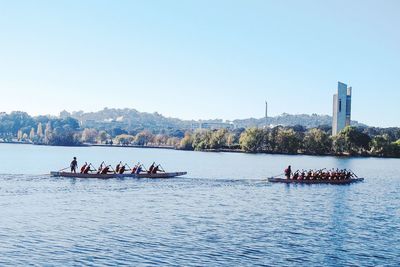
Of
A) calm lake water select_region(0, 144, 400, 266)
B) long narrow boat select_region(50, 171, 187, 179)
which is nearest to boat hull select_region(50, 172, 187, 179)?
long narrow boat select_region(50, 171, 187, 179)

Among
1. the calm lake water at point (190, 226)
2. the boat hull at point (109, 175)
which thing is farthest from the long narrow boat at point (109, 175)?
the calm lake water at point (190, 226)

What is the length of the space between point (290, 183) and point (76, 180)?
2646cm

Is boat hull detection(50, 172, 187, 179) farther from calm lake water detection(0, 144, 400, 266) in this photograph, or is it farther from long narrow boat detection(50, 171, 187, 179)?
calm lake water detection(0, 144, 400, 266)

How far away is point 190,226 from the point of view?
3819 centimetres

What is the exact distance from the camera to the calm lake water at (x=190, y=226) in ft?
98.1

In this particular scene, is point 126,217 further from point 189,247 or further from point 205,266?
point 205,266

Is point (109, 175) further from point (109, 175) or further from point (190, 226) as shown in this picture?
point (190, 226)

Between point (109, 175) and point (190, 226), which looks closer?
point (190, 226)

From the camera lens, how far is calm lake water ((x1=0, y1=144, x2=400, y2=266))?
1177 inches

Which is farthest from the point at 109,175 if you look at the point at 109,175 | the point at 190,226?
the point at 190,226

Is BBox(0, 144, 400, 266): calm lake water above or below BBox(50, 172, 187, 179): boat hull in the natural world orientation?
below

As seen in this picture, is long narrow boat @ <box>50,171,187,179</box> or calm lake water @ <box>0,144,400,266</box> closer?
calm lake water @ <box>0,144,400,266</box>

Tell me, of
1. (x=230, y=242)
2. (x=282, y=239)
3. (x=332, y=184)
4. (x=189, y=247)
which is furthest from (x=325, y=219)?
(x=332, y=184)

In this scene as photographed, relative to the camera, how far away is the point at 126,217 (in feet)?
136
